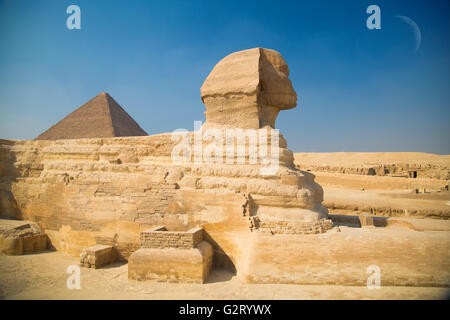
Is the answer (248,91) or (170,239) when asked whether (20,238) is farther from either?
(248,91)

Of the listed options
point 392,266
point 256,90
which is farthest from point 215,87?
point 392,266

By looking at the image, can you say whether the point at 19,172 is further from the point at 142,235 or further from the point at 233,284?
the point at 233,284

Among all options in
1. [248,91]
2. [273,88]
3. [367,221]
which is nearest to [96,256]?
[248,91]

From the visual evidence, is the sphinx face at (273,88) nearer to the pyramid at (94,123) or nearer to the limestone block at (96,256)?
the limestone block at (96,256)

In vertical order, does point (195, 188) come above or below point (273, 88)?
below

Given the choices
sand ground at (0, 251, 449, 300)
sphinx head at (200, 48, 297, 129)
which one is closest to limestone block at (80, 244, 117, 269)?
sand ground at (0, 251, 449, 300)

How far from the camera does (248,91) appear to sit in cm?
666

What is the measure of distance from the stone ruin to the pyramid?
3966mm

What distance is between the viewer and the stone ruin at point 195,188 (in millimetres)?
5738

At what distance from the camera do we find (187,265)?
525cm

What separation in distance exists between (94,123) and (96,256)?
8443 mm

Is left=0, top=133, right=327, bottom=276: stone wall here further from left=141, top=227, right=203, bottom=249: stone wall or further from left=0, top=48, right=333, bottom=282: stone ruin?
left=141, top=227, right=203, bottom=249: stone wall

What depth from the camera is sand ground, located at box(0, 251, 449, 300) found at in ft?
15.0
